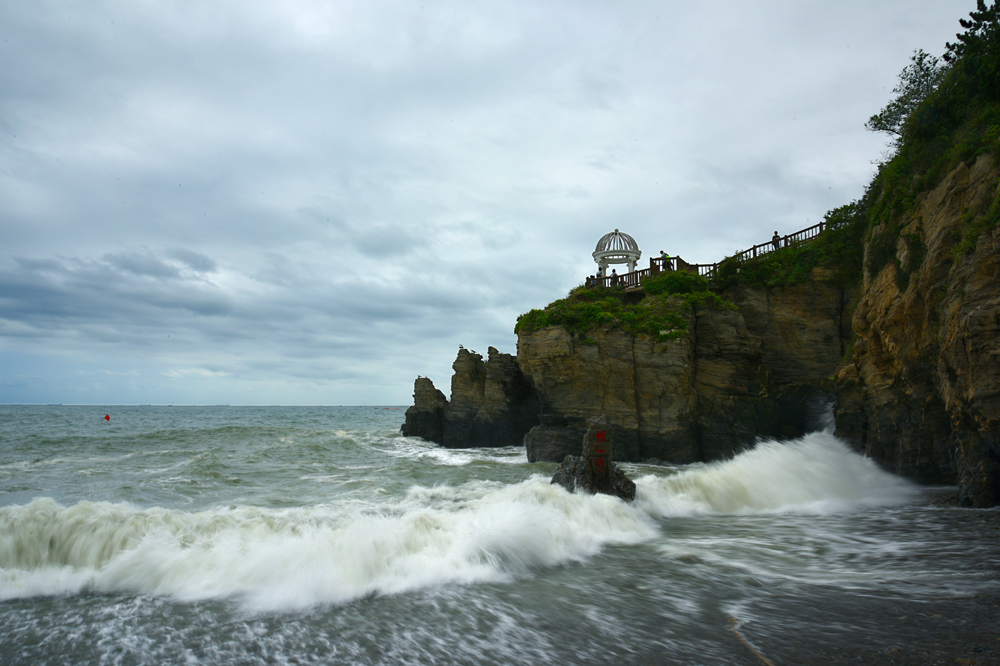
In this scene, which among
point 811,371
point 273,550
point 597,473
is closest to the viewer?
point 273,550

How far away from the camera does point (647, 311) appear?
21953mm

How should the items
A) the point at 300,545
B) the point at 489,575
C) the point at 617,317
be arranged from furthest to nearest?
the point at 617,317 → the point at 300,545 → the point at 489,575

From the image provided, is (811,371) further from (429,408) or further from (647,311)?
(429,408)

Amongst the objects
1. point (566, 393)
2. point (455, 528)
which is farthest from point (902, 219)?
point (455, 528)

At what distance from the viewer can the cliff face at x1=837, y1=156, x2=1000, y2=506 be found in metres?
9.52

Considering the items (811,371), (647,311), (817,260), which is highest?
(817,260)

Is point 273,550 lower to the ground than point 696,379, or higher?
lower

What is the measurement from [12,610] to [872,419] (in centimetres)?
1847

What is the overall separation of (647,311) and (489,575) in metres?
16.4

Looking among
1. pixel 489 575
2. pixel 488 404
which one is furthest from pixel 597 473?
pixel 488 404

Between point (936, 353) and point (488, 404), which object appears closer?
point (936, 353)

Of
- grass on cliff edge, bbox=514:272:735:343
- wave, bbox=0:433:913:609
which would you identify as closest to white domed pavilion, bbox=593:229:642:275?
grass on cliff edge, bbox=514:272:735:343

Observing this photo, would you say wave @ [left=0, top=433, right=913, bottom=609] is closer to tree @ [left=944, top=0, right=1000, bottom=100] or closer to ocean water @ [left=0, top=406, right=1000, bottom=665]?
ocean water @ [left=0, top=406, right=1000, bottom=665]

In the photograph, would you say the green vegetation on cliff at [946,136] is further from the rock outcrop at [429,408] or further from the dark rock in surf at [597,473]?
the rock outcrop at [429,408]
